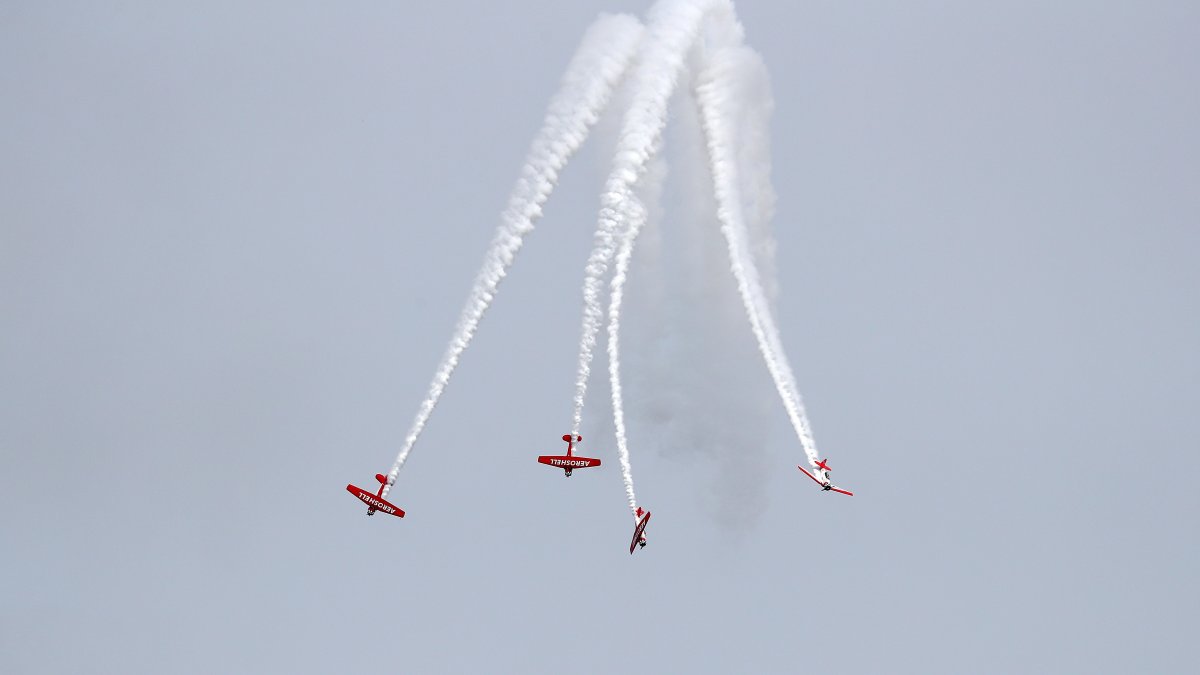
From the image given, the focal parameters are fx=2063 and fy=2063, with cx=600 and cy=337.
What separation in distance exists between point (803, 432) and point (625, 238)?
8.54 m

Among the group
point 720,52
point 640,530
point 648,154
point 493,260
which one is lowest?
point 640,530

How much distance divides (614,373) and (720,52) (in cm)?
1085

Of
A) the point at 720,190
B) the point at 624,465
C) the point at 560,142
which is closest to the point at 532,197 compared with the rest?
the point at 560,142

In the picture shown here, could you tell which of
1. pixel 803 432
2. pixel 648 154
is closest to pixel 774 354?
pixel 803 432

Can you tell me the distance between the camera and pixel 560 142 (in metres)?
62.5

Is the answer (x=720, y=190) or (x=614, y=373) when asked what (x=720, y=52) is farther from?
(x=614, y=373)

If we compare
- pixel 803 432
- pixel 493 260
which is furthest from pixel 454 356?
pixel 803 432

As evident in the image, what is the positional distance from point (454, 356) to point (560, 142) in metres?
7.46

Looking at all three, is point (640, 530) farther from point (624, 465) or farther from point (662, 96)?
point (662, 96)

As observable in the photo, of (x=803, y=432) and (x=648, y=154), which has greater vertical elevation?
(x=648, y=154)

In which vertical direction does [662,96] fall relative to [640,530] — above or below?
above

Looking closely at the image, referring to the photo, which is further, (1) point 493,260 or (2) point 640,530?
(2) point 640,530

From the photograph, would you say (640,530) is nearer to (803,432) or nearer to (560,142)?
(803,432)

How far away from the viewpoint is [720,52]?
64.9m
